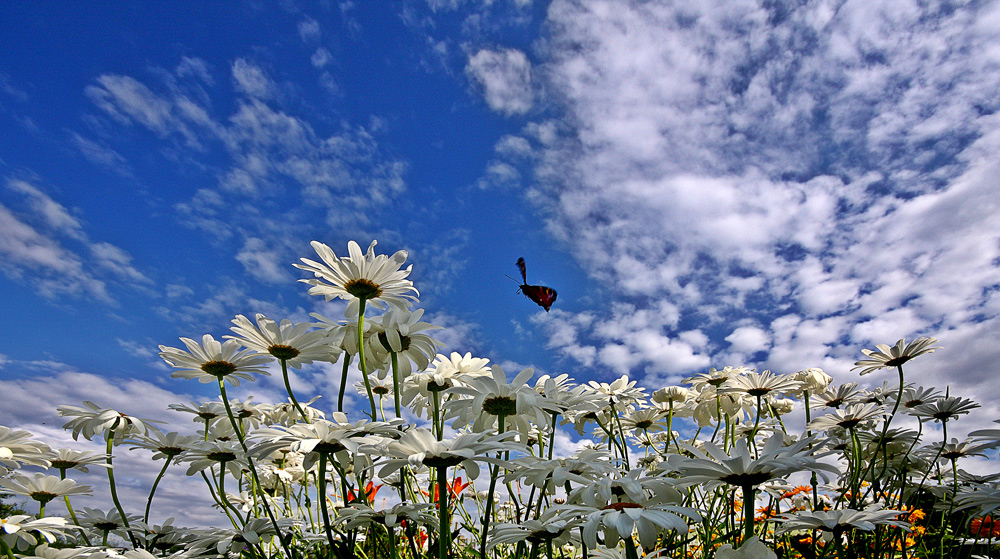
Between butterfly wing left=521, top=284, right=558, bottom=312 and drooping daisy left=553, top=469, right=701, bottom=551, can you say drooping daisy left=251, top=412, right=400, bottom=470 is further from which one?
butterfly wing left=521, top=284, right=558, bottom=312

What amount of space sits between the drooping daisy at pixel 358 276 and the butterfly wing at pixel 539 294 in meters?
2.33

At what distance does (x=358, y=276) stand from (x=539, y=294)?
8.30ft

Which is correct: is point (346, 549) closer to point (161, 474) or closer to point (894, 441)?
point (161, 474)

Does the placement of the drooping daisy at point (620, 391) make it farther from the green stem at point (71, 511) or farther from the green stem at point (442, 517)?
the green stem at point (71, 511)

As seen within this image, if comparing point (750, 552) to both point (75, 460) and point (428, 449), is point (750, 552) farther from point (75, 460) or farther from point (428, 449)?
point (75, 460)

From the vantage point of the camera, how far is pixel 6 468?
7.73 ft

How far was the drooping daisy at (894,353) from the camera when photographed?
9.89 ft

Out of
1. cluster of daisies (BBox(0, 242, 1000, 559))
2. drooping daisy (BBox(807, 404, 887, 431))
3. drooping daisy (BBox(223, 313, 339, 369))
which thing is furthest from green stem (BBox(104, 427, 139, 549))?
drooping daisy (BBox(807, 404, 887, 431))

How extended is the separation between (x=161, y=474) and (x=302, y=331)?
1.17 m

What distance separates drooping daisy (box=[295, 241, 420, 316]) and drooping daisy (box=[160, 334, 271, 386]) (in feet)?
1.45

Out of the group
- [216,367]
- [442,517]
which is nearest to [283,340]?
[216,367]

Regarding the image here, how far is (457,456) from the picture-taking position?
65.8 inches

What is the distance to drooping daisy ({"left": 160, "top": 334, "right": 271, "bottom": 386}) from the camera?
2.46 metres

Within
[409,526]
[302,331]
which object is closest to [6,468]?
[302,331]
